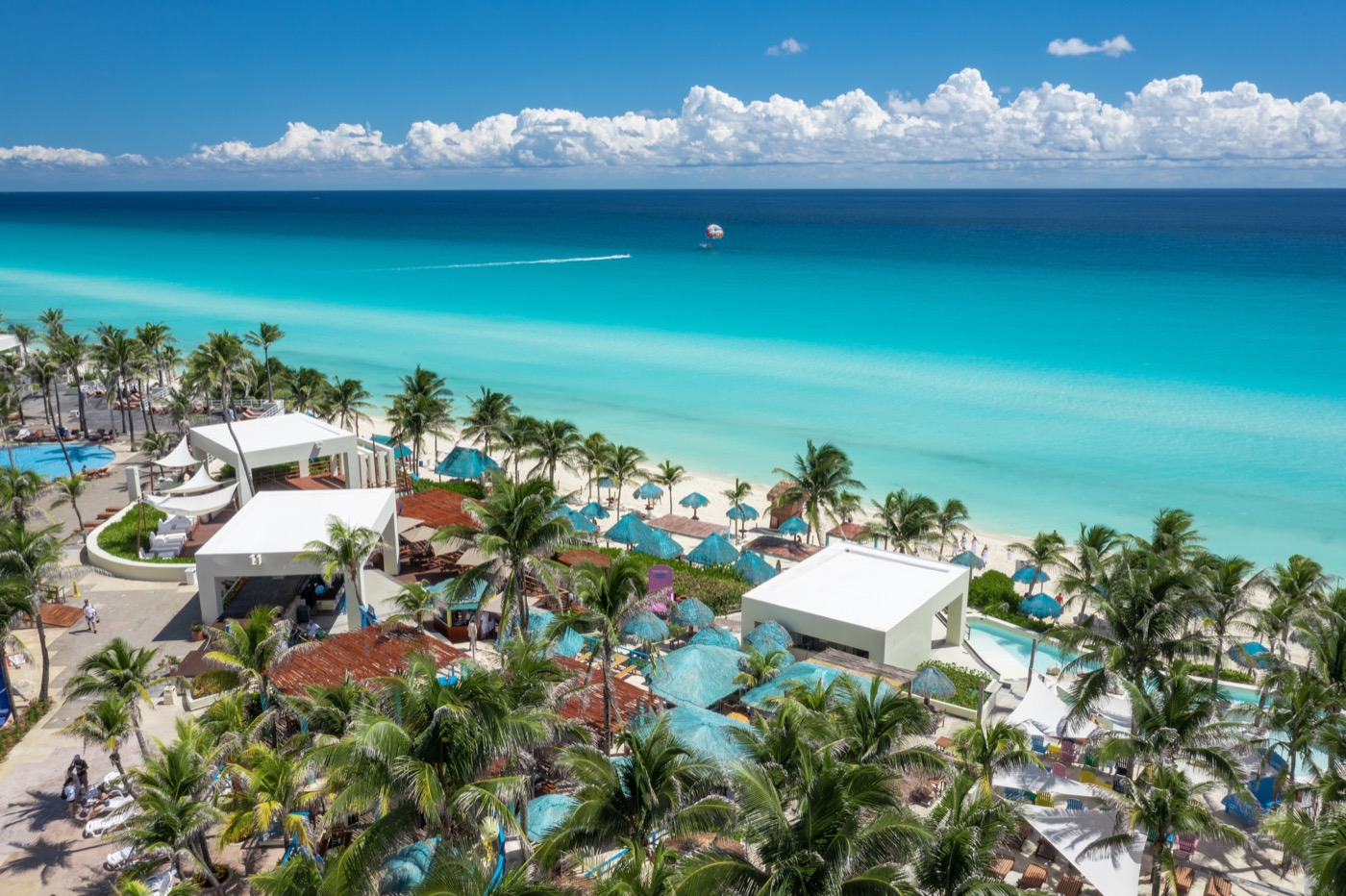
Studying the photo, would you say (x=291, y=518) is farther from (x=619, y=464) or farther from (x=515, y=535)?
(x=619, y=464)

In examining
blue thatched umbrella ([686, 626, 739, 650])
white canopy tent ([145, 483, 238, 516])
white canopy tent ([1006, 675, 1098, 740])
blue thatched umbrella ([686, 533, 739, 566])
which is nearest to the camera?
white canopy tent ([1006, 675, 1098, 740])

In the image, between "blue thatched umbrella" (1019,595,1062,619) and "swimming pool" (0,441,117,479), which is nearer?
"blue thatched umbrella" (1019,595,1062,619)

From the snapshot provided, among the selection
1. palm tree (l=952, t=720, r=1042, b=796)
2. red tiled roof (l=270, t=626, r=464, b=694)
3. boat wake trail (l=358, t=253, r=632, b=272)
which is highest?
boat wake trail (l=358, t=253, r=632, b=272)

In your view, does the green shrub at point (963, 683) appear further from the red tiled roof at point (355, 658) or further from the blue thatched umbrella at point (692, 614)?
the red tiled roof at point (355, 658)

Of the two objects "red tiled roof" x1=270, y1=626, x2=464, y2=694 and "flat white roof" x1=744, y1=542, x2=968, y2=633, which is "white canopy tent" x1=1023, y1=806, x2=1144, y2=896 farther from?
"red tiled roof" x1=270, y1=626, x2=464, y2=694

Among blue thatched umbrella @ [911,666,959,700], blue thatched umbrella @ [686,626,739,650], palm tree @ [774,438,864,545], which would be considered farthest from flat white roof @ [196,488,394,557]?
Result: blue thatched umbrella @ [911,666,959,700]

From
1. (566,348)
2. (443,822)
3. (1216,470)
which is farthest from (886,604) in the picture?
(566,348)

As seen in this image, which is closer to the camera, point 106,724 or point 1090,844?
point 1090,844

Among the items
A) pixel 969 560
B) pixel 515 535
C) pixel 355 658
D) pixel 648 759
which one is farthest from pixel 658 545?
pixel 648 759
